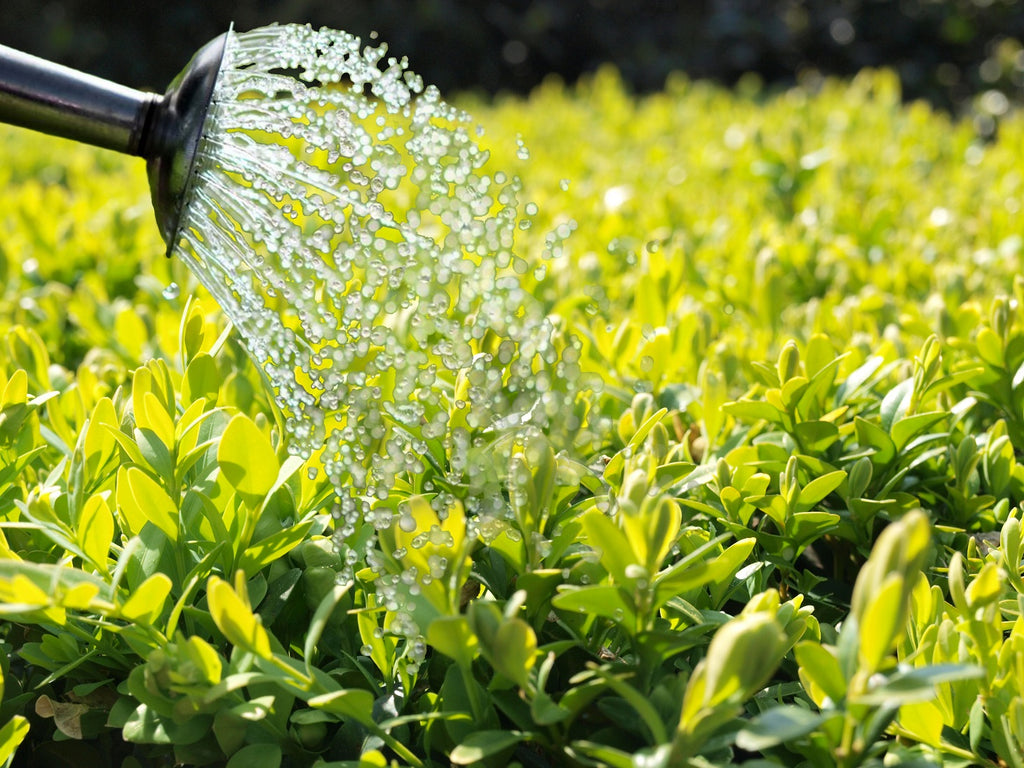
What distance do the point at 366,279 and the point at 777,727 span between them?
86 centimetres

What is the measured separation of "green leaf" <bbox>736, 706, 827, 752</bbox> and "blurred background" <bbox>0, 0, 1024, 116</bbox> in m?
9.01

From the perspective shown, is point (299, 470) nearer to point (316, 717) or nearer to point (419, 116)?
point (316, 717)

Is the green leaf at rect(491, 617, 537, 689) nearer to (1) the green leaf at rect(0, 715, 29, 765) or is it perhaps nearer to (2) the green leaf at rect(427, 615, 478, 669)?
(2) the green leaf at rect(427, 615, 478, 669)

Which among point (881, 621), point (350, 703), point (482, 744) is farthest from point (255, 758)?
point (881, 621)

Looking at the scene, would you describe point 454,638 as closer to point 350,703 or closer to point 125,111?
point 350,703

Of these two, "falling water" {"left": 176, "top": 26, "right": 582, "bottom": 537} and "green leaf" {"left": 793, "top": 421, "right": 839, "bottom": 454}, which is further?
"green leaf" {"left": 793, "top": 421, "right": 839, "bottom": 454}

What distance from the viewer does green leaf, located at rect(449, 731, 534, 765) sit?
43.0 inches

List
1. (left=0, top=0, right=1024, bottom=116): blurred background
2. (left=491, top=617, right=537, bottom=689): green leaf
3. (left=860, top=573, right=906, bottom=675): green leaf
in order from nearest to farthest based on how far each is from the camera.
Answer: (left=860, top=573, right=906, bottom=675): green leaf < (left=491, top=617, right=537, bottom=689): green leaf < (left=0, top=0, right=1024, bottom=116): blurred background

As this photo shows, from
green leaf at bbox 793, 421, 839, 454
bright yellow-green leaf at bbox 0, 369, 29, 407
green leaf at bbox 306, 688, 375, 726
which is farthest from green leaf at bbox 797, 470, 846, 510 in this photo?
bright yellow-green leaf at bbox 0, 369, 29, 407

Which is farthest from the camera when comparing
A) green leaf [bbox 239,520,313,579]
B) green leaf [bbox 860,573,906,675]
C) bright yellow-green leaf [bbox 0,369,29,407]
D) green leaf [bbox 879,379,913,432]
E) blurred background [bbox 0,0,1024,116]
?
blurred background [bbox 0,0,1024,116]

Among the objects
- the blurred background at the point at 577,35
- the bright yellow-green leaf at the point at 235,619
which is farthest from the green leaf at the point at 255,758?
the blurred background at the point at 577,35

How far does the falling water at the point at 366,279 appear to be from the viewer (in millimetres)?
1435

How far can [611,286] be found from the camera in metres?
2.64

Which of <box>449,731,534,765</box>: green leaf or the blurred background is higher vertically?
the blurred background
